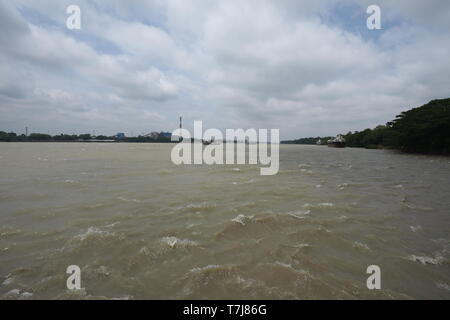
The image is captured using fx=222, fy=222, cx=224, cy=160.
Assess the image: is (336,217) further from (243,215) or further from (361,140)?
(361,140)

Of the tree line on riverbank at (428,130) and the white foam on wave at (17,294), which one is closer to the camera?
the white foam on wave at (17,294)

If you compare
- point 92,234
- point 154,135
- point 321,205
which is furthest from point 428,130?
point 154,135

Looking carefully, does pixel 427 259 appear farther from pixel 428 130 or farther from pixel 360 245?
pixel 428 130

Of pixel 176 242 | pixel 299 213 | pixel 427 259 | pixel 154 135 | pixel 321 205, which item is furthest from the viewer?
pixel 154 135

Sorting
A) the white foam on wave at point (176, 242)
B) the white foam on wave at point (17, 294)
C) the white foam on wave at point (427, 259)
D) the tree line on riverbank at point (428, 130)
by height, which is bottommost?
the white foam on wave at point (427, 259)

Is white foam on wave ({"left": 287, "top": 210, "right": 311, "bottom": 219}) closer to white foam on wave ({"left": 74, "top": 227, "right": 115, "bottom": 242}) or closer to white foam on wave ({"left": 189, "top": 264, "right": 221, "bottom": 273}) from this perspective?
white foam on wave ({"left": 189, "top": 264, "right": 221, "bottom": 273})

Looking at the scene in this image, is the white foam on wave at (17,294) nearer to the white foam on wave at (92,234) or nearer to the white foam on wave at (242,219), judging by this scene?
the white foam on wave at (92,234)

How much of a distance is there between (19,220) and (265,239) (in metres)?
5.91

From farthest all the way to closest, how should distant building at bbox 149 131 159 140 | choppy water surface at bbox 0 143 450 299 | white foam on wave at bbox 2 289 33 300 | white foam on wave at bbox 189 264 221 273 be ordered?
distant building at bbox 149 131 159 140 < white foam on wave at bbox 189 264 221 273 < choppy water surface at bbox 0 143 450 299 < white foam on wave at bbox 2 289 33 300

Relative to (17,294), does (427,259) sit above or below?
below

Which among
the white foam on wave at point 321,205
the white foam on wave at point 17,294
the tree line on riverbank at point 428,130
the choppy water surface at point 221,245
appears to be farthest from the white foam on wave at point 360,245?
the tree line on riverbank at point 428,130

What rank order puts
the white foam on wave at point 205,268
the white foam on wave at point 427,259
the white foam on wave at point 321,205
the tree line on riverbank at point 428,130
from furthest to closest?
the tree line on riverbank at point 428,130
the white foam on wave at point 321,205
the white foam on wave at point 427,259
the white foam on wave at point 205,268

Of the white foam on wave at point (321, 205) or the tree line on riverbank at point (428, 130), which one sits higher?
the tree line on riverbank at point (428, 130)

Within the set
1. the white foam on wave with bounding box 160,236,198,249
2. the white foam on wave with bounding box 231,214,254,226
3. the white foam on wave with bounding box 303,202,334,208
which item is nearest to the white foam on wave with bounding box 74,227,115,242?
the white foam on wave with bounding box 160,236,198,249
